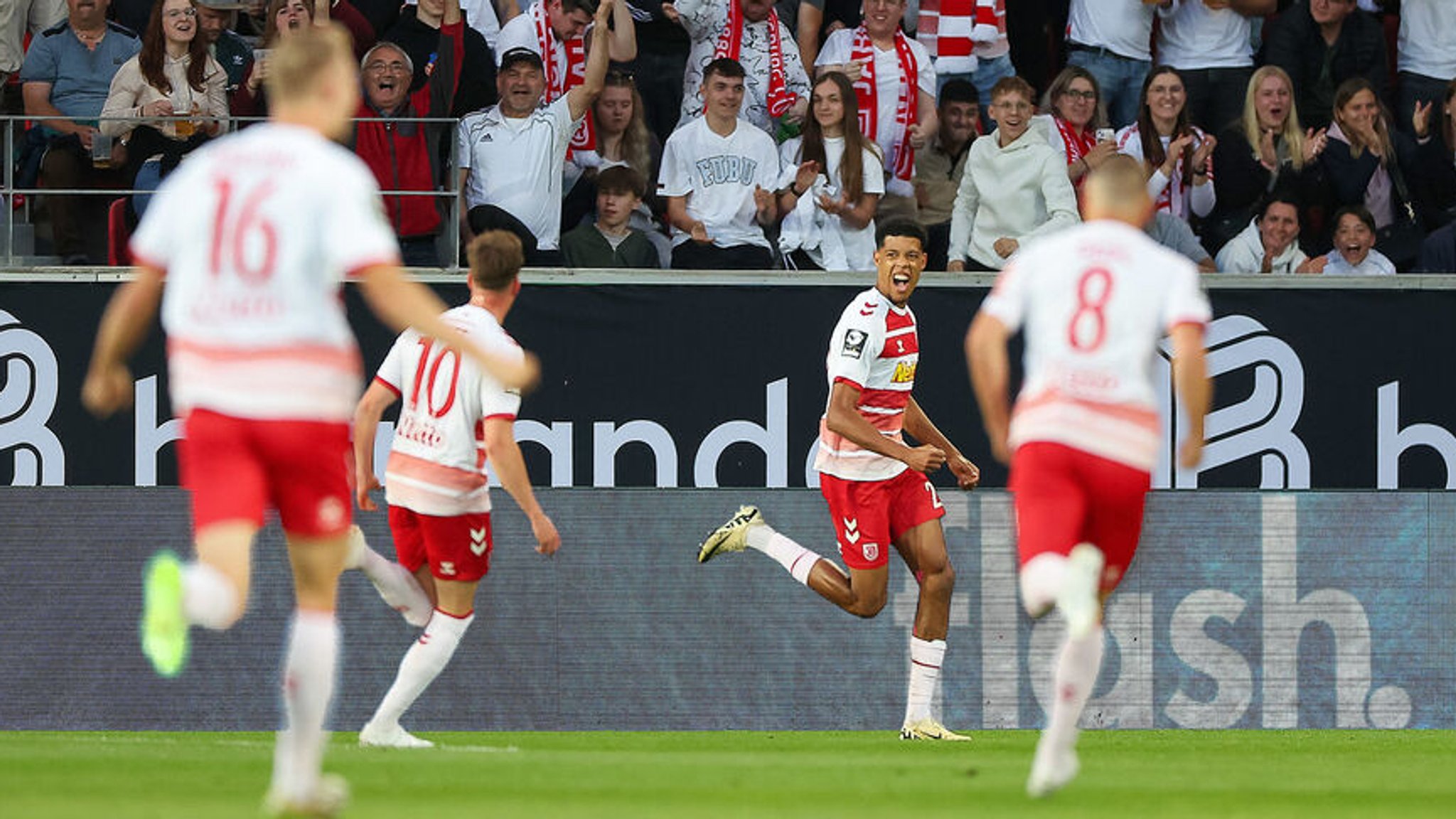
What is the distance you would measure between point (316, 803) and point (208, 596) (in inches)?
24.9

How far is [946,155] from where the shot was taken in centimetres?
1574

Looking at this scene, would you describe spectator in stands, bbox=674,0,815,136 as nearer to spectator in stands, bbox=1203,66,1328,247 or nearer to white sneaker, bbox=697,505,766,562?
spectator in stands, bbox=1203,66,1328,247

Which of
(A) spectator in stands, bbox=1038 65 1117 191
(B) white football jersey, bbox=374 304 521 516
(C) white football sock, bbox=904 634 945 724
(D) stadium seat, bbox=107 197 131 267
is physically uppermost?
(A) spectator in stands, bbox=1038 65 1117 191

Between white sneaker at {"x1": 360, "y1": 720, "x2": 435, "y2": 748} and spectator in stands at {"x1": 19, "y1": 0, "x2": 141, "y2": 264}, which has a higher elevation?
spectator in stands at {"x1": 19, "y1": 0, "x2": 141, "y2": 264}

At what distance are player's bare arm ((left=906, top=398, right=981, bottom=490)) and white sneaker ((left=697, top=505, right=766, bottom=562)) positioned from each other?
1.04 m

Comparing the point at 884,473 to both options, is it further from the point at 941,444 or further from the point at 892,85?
the point at 892,85

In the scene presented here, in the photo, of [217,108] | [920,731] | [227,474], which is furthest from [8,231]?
[227,474]

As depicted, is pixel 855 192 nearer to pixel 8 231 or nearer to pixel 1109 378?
pixel 8 231

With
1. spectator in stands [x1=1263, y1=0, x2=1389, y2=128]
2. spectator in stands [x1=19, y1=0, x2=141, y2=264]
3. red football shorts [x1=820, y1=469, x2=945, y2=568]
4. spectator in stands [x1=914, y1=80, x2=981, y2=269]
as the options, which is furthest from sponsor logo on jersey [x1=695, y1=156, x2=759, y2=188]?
spectator in stands [x1=1263, y1=0, x2=1389, y2=128]

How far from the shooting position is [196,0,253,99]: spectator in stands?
14.8 metres

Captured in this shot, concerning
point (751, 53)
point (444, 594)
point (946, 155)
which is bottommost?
point (444, 594)

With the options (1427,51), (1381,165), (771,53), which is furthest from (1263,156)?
(771,53)

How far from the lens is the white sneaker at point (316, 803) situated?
6.20m

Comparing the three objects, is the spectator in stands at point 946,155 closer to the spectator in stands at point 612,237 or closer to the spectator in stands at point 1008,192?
the spectator in stands at point 1008,192
